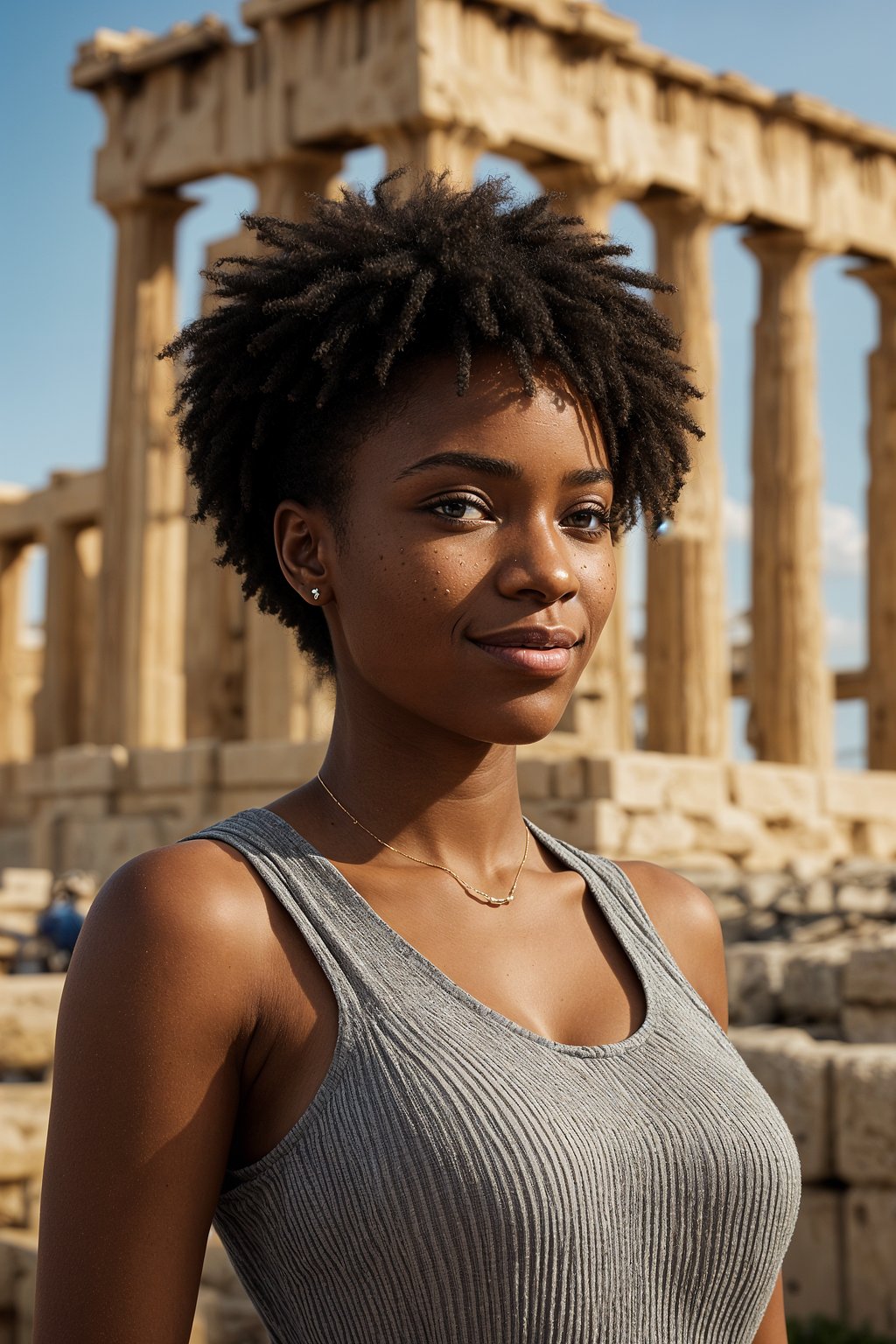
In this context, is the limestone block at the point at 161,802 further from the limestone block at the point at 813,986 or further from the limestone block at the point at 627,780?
the limestone block at the point at 813,986

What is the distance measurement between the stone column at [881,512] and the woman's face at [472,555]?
22559mm

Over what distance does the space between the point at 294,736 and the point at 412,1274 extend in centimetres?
1818

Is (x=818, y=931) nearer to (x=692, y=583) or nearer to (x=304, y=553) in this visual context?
(x=692, y=583)

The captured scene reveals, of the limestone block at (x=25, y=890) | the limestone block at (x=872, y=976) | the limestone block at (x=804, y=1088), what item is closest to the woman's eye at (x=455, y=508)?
the limestone block at (x=804, y=1088)

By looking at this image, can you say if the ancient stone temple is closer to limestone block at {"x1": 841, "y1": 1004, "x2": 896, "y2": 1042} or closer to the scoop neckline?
limestone block at {"x1": 841, "y1": 1004, "x2": 896, "y2": 1042}

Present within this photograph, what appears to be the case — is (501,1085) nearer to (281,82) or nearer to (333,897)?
(333,897)

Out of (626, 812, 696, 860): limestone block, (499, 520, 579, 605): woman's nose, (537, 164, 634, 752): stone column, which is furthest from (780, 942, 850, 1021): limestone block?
(499, 520, 579, 605): woman's nose

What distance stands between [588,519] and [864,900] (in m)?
11.8

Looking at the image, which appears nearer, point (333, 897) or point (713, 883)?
point (333, 897)

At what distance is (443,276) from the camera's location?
2.42 meters

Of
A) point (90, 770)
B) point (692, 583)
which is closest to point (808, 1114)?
point (692, 583)

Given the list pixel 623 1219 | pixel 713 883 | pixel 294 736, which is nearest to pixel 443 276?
pixel 623 1219

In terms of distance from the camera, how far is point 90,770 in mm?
21188

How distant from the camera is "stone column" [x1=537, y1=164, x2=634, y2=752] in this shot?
19.4 metres
